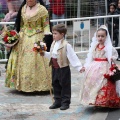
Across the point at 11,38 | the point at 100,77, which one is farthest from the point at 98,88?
the point at 11,38

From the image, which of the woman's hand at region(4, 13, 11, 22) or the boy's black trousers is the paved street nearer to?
the boy's black trousers

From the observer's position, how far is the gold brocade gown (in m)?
8.62

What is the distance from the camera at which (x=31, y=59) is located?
872cm

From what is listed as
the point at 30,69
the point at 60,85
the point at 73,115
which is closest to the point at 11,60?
the point at 30,69

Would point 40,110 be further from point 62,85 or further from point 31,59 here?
point 31,59

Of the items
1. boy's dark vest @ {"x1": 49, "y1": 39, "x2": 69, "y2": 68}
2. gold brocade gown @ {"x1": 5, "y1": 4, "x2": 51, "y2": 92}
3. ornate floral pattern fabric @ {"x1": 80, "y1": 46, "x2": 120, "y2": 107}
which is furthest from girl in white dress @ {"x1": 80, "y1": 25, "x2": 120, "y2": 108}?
gold brocade gown @ {"x1": 5, "y1": 4, "x2": 51, "y2": 92}

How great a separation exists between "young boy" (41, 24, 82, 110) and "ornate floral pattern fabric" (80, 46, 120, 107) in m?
0.24

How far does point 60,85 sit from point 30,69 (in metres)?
1.15

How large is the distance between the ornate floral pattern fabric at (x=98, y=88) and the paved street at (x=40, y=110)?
163 mm

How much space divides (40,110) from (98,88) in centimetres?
94

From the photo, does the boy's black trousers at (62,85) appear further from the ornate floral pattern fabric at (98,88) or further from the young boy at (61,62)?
the ornate floral pattern fabric at (98,88)

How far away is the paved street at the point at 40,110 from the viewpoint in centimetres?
722

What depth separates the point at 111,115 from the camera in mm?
7301

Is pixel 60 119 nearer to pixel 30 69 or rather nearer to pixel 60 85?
pixel 60 85
